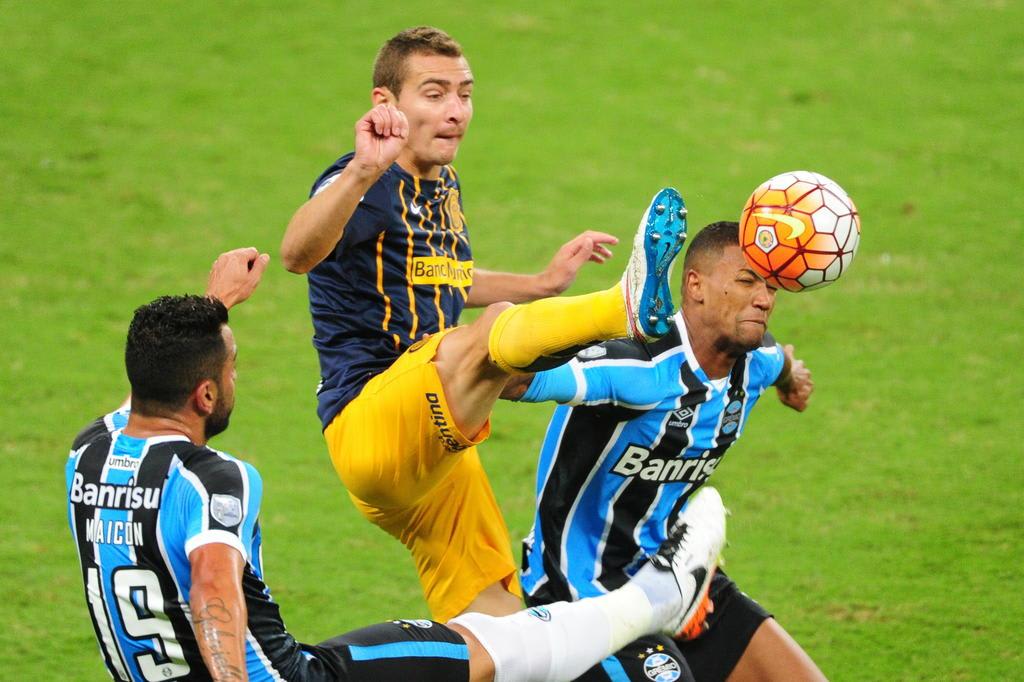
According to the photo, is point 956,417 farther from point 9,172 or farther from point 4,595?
point 9,172

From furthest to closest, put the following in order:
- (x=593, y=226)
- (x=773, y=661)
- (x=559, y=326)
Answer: (x=593, y=226) < (x=773, y=661) < (x=559, y=326)

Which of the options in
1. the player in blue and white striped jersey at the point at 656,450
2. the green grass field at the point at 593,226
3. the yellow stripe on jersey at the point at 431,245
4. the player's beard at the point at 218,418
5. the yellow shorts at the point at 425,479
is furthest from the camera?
the green grass field at the point at 593,226

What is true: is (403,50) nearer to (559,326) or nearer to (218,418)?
(559,326)

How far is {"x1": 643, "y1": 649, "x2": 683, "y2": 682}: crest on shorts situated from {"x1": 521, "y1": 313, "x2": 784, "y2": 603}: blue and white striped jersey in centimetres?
38

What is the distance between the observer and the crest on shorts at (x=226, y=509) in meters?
4.16

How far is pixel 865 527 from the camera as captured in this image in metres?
8.28

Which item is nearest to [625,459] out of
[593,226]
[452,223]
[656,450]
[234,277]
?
[656,450]

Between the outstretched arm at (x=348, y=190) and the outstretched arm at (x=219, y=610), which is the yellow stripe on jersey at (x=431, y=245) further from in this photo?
the outstretched arm at (x=219, y=610)

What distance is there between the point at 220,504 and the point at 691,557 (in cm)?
209

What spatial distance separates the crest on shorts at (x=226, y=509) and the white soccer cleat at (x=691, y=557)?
76.0 inches

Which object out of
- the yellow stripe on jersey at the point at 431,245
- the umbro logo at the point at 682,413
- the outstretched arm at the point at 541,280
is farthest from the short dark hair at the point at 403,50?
the umbro logo at the point at 682,413

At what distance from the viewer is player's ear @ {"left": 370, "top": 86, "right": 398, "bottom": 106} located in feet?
19.1

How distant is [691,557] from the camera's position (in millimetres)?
5461

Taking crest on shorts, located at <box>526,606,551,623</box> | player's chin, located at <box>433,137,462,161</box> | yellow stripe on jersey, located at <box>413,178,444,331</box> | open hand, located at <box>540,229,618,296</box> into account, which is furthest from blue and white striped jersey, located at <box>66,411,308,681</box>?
open hand, located at <box>540,229,618,296</box>
